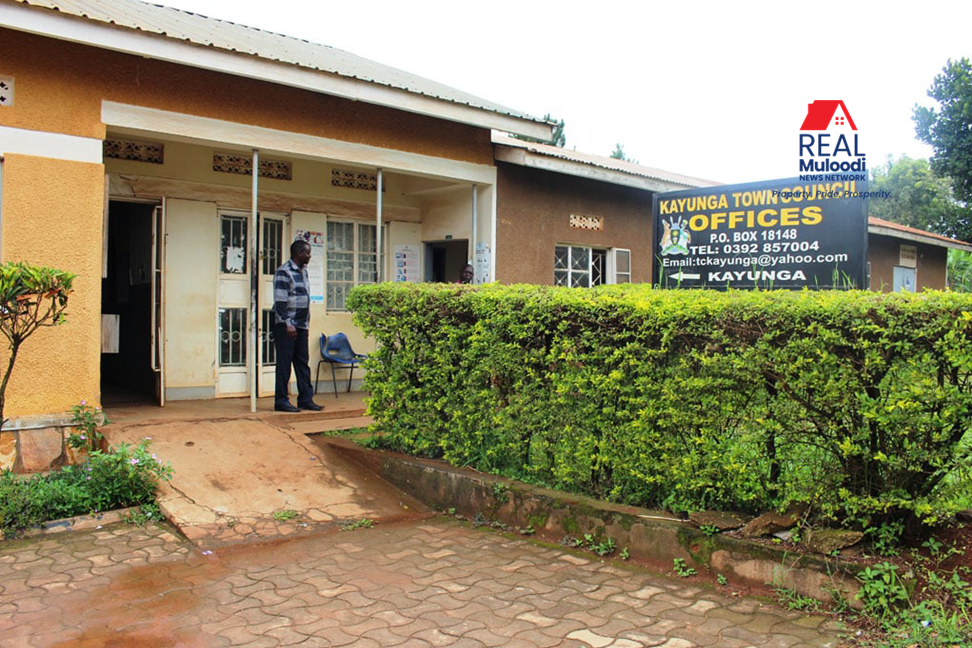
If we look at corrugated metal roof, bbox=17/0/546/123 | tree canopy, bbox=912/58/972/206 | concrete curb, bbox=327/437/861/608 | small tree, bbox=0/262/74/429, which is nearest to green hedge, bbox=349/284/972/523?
concrete curb, bbox=327/437/861/608

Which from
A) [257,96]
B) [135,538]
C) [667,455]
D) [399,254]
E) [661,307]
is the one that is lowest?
[135,538]

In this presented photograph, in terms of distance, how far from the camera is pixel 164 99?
22.8 ft

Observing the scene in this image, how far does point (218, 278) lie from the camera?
8.87 meters

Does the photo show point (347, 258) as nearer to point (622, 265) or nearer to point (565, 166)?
point (565, 166)

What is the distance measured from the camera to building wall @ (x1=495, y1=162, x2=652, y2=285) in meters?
9.98

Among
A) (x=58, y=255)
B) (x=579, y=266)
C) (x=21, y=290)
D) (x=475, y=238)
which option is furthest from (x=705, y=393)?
(x=579, y=266)

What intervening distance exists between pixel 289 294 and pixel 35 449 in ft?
8.62

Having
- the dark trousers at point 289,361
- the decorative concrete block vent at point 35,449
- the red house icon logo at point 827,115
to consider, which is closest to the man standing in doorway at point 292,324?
the dark trousers at point 289,361

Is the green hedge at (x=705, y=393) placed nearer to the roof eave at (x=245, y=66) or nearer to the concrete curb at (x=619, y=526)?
the concrete curb at (x=619, y=526)

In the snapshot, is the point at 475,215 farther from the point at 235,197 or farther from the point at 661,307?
the point at 661,307

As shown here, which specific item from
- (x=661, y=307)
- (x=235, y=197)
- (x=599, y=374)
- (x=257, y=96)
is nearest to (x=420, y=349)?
(x=599, y=374)

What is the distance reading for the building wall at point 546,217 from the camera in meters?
9.98

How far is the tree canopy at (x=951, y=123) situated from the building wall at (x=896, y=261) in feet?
6.92

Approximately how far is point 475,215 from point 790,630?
692cm
